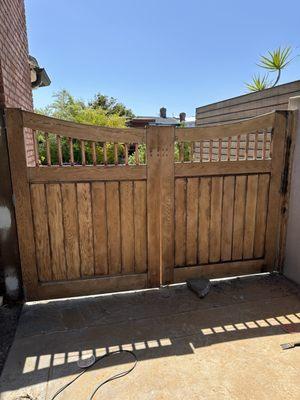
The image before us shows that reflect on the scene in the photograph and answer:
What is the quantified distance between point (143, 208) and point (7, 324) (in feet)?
5.24

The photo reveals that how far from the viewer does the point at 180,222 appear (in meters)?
3.06

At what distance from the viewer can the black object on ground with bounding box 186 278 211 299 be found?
294cm

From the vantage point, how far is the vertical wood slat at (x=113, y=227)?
2.83 m

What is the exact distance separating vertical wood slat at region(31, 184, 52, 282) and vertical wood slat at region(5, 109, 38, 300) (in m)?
0.04

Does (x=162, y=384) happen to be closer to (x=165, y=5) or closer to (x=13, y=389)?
(x=13, y=389)

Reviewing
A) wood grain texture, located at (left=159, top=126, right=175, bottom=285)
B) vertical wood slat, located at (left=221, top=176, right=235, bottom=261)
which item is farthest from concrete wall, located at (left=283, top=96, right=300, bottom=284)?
wood grain texture, located at (left=159, top=126, right=175, bottom=285)

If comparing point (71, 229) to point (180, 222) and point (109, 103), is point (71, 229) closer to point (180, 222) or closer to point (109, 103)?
point (180, 222)

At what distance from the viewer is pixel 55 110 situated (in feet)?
55.6

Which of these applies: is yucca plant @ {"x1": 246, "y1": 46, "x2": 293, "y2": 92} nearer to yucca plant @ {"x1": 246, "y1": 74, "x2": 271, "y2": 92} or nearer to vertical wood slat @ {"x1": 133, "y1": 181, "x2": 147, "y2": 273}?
yucca plant @ {"x1": 246, "y1": 74, "x2": 271, "y2": 92}

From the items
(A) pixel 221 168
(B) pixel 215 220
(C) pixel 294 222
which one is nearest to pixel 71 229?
(B) pixel 215 220

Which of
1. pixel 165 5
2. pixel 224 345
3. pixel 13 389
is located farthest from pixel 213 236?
pixel 165 5

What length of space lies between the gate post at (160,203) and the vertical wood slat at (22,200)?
1147mm

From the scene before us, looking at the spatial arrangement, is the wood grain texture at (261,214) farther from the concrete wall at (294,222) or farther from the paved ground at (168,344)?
the paved ground at (168,344)

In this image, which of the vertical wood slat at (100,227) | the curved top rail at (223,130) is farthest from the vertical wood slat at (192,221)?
the vertical wood slat at (100,227)
